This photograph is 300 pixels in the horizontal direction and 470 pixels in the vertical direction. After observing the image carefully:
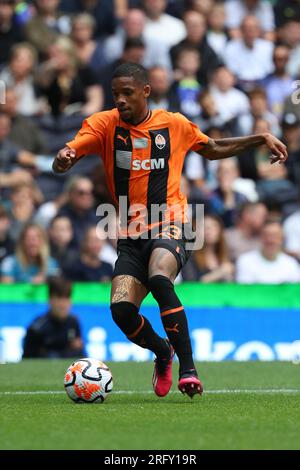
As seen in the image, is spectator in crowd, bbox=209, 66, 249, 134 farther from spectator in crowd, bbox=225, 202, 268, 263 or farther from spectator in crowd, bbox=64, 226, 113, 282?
spectator in crowd, bbox=64, 226, 113, 282

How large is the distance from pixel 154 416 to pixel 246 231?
886 centimetres

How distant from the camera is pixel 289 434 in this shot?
6.60 meters

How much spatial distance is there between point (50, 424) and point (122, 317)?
A: 1878 mm

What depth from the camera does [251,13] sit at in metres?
19.7

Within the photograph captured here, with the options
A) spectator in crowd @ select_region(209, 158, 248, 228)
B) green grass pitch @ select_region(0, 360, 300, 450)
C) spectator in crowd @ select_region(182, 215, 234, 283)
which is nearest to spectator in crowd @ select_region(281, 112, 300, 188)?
spectator in crowd @ select_region(209, 158, 248, 228)

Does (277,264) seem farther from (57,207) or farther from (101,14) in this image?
(101,14)

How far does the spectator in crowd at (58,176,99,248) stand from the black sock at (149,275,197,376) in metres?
6.96

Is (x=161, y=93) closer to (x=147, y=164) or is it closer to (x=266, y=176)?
(x=266, y=176)

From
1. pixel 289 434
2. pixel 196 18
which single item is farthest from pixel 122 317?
pixel 196 18

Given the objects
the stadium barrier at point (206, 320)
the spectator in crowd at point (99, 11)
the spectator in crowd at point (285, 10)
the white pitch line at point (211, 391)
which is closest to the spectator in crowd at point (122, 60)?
the spectator in crowd at point (99, 11)

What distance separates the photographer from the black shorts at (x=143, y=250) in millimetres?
8820

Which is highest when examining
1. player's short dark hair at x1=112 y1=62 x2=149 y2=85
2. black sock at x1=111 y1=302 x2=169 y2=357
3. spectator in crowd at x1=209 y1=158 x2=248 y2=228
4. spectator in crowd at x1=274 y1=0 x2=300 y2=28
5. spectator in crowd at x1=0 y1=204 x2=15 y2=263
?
spectator in crowd at x1=274 y1=0 x2=300 y2=28

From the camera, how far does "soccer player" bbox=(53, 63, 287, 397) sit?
880 cm

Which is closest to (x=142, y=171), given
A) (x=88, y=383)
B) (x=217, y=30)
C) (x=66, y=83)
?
(x=88, y=383)
